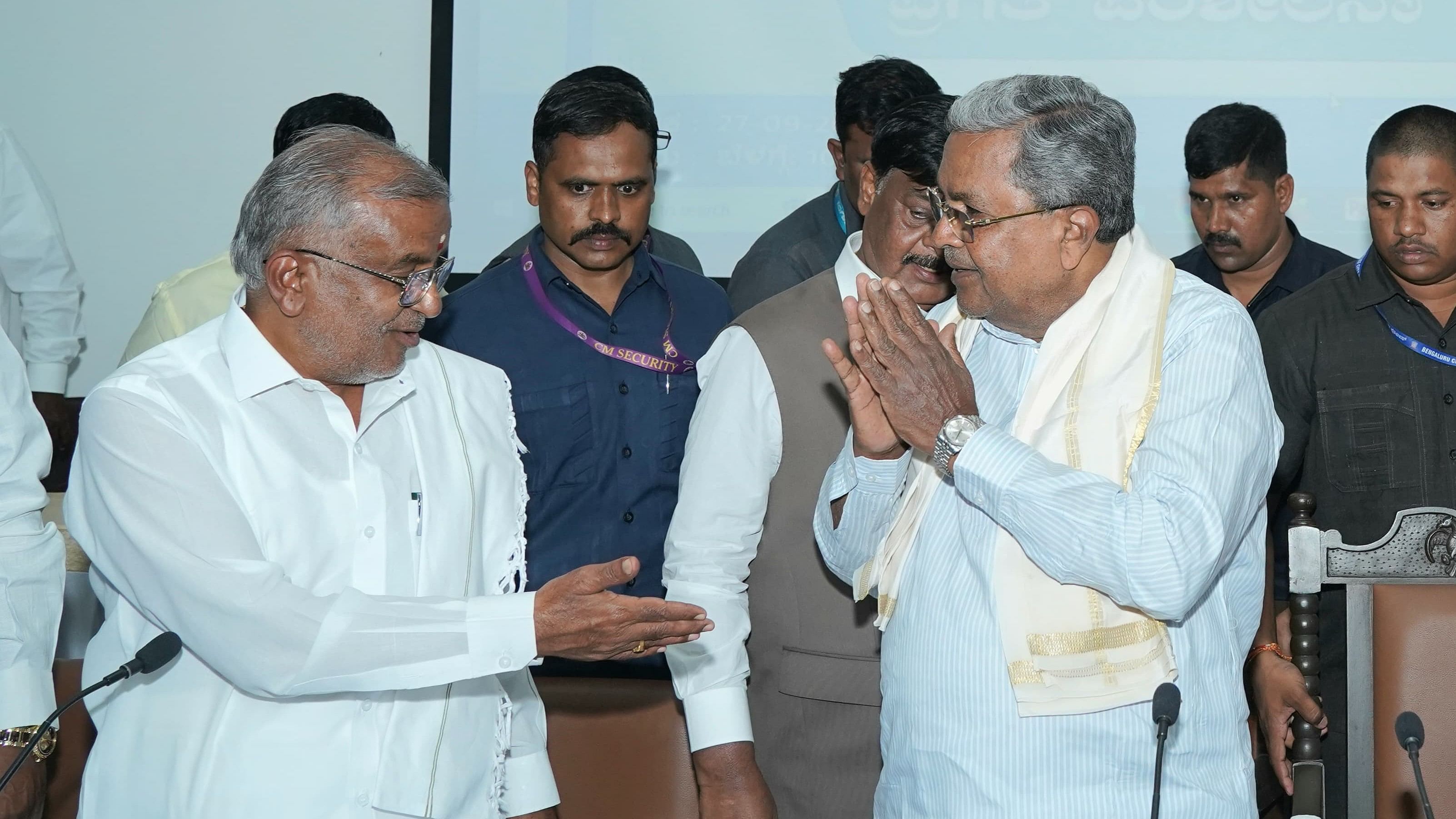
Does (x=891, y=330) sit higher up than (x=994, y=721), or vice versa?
(x=891, y=330)

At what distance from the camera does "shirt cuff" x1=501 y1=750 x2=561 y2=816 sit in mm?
2051

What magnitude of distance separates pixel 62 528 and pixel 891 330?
181cm

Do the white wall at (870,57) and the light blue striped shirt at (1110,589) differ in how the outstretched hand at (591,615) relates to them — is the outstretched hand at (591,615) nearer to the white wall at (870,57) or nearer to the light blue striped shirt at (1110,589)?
the light blue striped shirt at (1110,589)

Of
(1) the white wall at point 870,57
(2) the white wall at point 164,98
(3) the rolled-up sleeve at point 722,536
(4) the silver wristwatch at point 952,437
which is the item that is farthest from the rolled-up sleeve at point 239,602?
(2) the white wall at point 164,98

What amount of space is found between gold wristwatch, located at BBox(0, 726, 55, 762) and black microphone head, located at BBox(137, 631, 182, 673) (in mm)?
359

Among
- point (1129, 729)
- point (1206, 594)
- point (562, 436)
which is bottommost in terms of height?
point (1129, 729)

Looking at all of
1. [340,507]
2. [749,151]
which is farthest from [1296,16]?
[340,507]

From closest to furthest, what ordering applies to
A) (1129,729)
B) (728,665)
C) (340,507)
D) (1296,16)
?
(1129,729) → (340,507) → (728,665) → (1296,16)

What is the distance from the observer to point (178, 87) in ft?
15.5

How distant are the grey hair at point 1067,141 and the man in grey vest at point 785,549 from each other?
0.36m

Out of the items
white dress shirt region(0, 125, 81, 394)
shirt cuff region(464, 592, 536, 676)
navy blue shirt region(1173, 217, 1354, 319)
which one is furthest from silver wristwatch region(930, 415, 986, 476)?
white dress shirt region(0, 125, 81, 394)

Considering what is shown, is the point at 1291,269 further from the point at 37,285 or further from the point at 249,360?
the point at 37,285

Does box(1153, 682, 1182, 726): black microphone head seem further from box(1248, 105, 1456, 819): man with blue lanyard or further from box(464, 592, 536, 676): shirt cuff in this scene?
box(1248, 105, 1456, 819): man with blue lanyard

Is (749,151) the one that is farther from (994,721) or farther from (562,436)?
(994,721)
